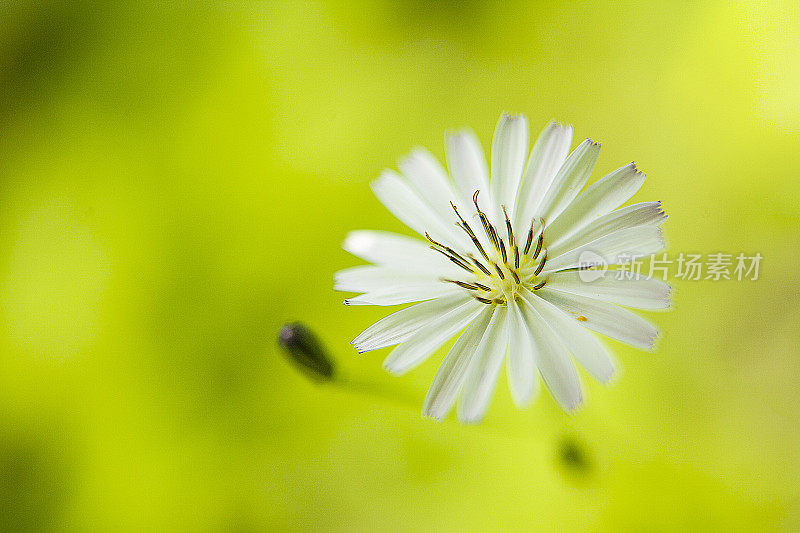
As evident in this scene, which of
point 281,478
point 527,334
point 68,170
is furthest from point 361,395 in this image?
point 68,170

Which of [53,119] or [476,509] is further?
[53,119]

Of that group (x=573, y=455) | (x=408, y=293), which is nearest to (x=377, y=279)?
(x=408, y=293)

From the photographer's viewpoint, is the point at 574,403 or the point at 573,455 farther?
the point at 573,455

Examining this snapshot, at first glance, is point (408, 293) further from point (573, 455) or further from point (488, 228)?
point (573, 455)

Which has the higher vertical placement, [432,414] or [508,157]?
[508,157]

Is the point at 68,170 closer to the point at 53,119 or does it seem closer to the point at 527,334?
the point at 53,119

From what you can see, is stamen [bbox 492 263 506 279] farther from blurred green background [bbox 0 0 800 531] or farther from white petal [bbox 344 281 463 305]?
blurred green background [bbox 0 0 800 531]
